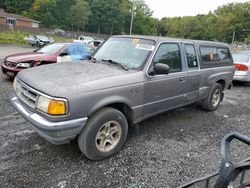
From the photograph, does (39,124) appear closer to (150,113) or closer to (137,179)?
(137,179)

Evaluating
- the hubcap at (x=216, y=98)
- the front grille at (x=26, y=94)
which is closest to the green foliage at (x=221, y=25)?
the hubcap at (x=216, y=98)

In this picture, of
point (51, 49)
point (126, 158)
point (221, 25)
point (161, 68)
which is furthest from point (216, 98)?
point (221, 25)

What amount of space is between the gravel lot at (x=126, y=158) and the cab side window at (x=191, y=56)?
127 cm

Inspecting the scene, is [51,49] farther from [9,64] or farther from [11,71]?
[11,71]

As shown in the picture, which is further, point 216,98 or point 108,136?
point 216,98

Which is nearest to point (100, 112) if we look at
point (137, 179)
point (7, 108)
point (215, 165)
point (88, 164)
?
point (88, 164)

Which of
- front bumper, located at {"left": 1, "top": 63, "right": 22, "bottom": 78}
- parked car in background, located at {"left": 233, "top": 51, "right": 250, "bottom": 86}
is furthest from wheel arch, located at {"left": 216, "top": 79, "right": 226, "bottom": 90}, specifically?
front bumper, located at {"left": 1, "top": 63, "right": 22, "bottom": 78}

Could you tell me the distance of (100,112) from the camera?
3.43 meters

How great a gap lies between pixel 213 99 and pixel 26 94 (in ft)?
15.1

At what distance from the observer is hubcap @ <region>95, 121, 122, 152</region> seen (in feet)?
11.6

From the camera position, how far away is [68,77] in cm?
345

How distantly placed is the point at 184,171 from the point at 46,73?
2.50 metres

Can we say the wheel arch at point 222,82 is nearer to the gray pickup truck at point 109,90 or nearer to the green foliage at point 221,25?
the gray pickup truck at point 109,90

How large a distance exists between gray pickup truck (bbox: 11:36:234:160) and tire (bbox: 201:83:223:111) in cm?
65
